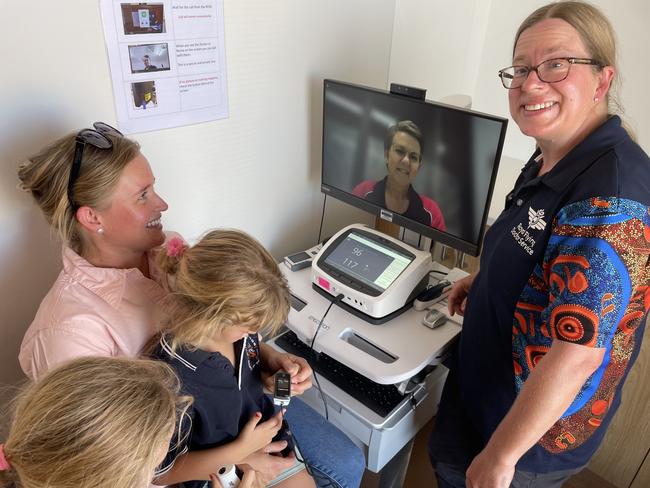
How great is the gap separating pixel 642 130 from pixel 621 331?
1155 mm

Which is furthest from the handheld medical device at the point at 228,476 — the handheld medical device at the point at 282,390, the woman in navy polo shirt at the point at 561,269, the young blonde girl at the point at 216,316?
the woman in navy polo shirt at the point at 561,269

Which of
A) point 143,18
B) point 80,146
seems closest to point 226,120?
point 143,18

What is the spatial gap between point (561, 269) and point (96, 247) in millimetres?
953

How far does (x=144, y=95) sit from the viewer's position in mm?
1235

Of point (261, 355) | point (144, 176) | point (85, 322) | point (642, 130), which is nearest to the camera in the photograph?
point (85, 322)

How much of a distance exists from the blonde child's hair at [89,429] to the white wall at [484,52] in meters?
1.32

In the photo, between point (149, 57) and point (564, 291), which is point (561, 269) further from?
point (149, 57)

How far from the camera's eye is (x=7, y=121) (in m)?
1.05

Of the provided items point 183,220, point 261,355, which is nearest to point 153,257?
point 183,220

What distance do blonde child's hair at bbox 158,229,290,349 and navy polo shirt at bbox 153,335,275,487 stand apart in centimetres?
4

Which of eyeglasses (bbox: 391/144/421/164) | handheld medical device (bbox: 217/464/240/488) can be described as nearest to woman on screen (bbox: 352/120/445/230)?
eyeglasses (bbox: 391/144/421/164)

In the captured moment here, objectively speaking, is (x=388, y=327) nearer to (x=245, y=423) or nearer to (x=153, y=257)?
(x=245, y=423)

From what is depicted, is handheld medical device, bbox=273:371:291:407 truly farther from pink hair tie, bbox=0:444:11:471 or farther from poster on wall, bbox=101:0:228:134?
poster on wall, bbox=101:0:228:134

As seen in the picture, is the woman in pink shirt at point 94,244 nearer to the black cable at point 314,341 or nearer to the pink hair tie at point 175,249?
the pink hair tie at point 175,249
